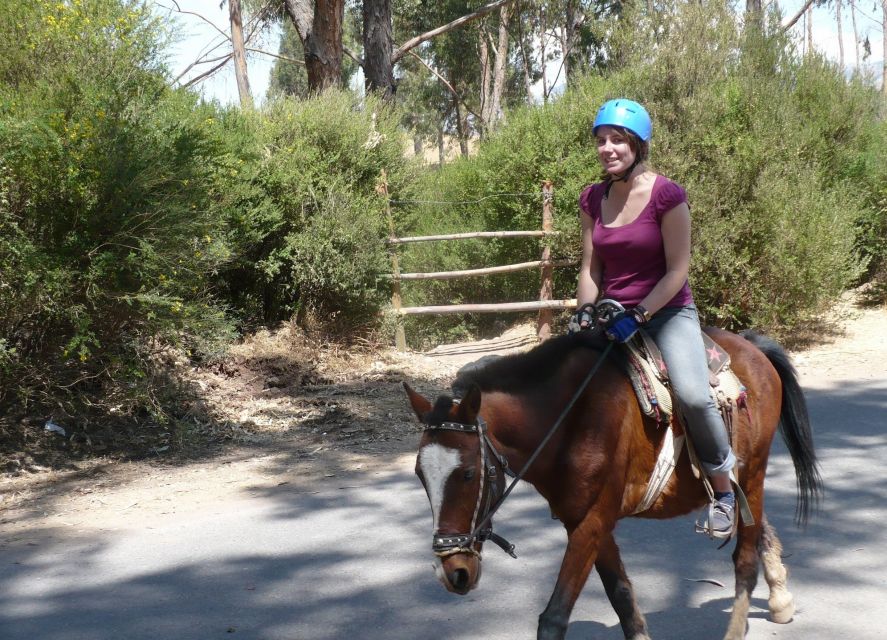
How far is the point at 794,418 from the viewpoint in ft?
15.3

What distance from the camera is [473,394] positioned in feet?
10.2

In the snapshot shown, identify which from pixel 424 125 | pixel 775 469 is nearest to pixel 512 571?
pixel 775 469

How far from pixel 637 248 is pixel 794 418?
5.37ft

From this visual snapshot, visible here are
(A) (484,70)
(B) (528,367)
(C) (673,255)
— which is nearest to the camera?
(B) (528,367)

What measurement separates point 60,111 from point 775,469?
23.2 ft

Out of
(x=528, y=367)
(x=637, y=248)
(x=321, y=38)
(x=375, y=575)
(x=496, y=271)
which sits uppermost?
(x=321, y=38)

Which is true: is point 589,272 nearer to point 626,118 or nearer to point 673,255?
point 673,255

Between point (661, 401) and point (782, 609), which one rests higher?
point (661, 401)

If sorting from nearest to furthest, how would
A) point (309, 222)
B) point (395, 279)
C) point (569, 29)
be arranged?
point (309, 222) → point (395, 279) → point (569, 29)

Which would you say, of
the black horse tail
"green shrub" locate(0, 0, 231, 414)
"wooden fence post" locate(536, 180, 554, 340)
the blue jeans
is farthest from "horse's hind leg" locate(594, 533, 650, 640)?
"wooden fence post" locate(536, 180, 554, 340)

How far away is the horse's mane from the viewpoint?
11.5ft

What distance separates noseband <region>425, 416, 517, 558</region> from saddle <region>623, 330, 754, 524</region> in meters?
0.83

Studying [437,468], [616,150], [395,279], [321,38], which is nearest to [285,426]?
[395,279]

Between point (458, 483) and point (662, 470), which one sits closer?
point (458, 483)
